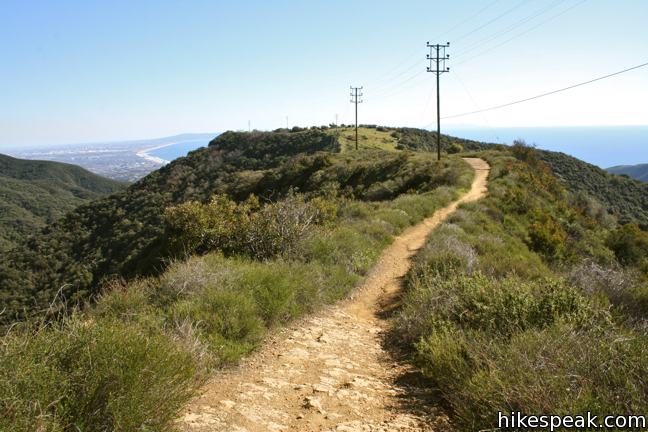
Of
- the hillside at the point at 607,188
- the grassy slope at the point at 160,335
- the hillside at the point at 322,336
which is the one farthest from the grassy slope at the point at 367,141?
the grassy slope at the point at 160,335

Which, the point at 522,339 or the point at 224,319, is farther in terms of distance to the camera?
the point at 224,319

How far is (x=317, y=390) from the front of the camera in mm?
4422

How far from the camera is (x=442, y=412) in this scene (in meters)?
3.93

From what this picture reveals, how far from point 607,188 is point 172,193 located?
61.2 m

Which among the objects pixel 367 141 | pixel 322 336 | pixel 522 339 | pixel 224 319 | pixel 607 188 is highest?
pixel 367 141

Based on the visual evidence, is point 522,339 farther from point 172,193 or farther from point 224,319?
point 172,193

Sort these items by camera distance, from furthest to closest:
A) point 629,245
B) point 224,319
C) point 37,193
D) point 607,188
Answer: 1. point 37,193
2. point 607,188
3. point 629,245
4. point 224,319

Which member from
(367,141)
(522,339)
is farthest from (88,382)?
(367,141)

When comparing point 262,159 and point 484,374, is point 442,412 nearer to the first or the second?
point 484,374

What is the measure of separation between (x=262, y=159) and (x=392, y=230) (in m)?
63.8

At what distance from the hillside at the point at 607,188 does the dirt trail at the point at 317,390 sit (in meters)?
41.1

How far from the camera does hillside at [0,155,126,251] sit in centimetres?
11075

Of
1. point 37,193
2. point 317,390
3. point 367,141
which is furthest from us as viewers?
point 37,193

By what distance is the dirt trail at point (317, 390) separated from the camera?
3.68m
